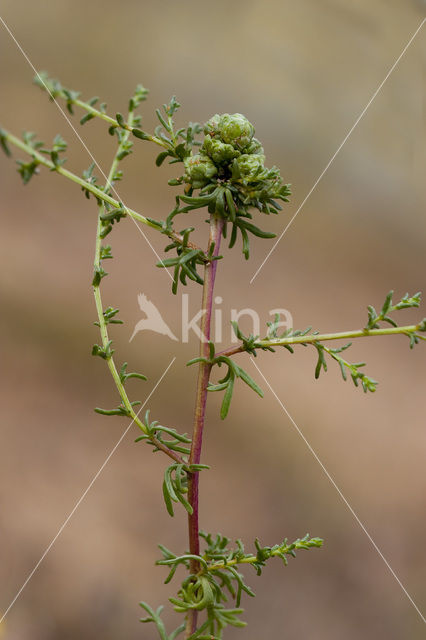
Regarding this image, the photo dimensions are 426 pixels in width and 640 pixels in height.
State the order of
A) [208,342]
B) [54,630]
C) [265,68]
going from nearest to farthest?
[208,342]
[54,630]
[265,68]

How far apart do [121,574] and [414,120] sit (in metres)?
0.82

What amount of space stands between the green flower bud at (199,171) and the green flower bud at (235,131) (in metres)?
0.01

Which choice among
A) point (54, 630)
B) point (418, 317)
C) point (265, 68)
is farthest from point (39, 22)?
point (54, 630)

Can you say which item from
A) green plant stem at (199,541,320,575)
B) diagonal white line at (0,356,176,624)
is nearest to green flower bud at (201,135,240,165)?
green plant stem at (199,541,320,575)

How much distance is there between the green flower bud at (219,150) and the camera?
0.92 ft

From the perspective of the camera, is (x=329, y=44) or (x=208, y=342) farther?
(x=329, y=44)

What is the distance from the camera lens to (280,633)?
819 mm

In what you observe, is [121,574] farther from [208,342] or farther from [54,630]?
[208,342]

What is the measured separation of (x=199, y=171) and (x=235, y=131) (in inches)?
1.0

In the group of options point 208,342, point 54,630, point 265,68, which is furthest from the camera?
point 265,68

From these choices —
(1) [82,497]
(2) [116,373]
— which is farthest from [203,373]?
(1) [82,497]

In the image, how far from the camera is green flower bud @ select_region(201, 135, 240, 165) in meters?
0.28

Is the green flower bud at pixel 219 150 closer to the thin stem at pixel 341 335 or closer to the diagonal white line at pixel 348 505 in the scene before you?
the thin stem at pixel 341 335

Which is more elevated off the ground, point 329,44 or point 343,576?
point 329,44
